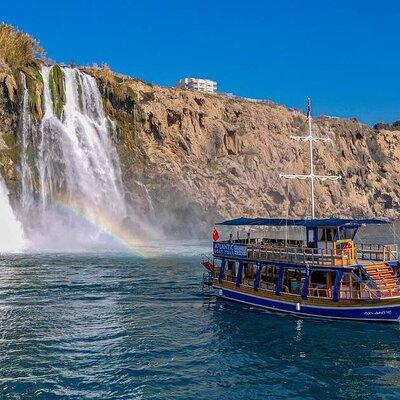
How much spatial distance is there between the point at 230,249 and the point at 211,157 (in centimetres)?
8224

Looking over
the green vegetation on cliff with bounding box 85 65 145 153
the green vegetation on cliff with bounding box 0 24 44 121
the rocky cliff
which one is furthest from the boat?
the green vegetation on cliff with bounding box 85 65 145 153

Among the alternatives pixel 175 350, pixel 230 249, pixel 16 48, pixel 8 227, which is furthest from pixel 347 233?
pixel 16 48

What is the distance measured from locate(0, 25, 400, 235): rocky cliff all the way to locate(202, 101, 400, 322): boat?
57312 mm

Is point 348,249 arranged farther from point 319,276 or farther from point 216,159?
point 216,159

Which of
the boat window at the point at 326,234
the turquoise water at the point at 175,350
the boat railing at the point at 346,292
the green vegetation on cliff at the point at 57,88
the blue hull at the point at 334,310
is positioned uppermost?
the green vegetation on cliff at the point at 57,88

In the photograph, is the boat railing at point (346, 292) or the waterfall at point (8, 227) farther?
the waterfall at point (8, 227)

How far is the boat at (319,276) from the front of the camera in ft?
87.9

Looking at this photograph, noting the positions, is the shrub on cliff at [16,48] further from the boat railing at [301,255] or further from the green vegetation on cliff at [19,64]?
the boat railing at [301,255]

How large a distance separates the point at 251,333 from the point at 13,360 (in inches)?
454

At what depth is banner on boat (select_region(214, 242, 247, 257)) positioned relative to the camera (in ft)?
108

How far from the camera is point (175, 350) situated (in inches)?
880

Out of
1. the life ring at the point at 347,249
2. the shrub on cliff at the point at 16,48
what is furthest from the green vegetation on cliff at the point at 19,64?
the life ring at the point at 347,249

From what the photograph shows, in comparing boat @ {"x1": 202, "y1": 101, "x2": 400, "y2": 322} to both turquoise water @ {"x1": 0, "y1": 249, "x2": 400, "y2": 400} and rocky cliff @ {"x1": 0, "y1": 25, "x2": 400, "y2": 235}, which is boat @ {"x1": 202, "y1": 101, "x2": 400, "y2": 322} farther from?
rocky cliff @ {"x1": 0, "y1": 25, "x2": 400, "y2": 235}

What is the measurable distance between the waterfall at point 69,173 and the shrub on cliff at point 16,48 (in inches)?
180
